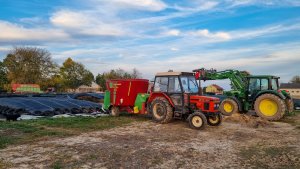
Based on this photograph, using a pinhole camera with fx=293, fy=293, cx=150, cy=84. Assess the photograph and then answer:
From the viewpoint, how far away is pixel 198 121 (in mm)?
11305

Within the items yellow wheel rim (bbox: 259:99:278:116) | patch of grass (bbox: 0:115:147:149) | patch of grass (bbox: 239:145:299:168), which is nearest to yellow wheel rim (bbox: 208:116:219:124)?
patch of grass (bbox: 0:115:147:149)

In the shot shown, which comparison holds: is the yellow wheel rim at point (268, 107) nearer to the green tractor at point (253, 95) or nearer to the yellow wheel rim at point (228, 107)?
the green tractor at point (253, 95)

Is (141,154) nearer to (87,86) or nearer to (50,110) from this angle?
(50,110)

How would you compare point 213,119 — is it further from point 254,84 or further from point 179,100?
point 254,84

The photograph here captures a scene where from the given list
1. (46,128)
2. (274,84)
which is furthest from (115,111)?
(274,84)

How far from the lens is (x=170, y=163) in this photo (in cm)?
656

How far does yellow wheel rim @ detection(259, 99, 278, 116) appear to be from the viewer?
47.9ft

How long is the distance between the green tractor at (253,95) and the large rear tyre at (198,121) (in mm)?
4707

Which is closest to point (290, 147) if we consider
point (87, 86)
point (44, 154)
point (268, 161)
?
point (268, 161)

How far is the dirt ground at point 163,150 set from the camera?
21.3 ft

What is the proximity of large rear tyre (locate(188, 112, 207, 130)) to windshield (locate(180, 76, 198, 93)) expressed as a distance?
1.30 m

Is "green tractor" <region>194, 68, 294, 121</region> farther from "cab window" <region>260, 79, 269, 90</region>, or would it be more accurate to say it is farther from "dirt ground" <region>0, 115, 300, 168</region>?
"dirt ground" <region>0, 115, 300, 168</region>

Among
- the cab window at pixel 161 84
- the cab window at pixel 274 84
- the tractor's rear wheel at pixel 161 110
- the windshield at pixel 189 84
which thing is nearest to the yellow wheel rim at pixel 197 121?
the tractor's rear wheel at pixel 161 110

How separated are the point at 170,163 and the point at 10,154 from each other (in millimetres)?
3844
